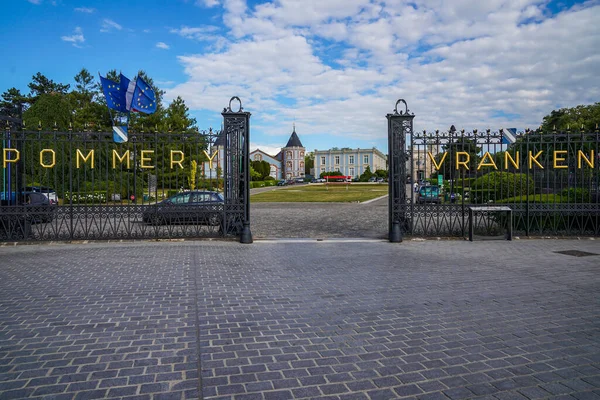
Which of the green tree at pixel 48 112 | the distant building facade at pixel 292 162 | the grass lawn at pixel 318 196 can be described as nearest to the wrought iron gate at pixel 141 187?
the grass lawn at pixel 318 196

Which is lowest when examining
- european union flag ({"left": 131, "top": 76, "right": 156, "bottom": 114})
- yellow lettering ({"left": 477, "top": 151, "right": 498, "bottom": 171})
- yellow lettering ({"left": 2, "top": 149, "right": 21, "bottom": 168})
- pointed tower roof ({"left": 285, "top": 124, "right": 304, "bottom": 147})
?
yellow lettering ({"left": 477, "top": 151, "right": 498, "bottom": 171})

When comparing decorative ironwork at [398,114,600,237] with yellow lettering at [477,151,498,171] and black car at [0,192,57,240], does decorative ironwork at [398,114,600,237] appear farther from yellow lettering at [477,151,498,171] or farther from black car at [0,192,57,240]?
black car at [0,192,57,240]

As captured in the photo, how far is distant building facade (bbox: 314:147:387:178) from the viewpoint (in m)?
112

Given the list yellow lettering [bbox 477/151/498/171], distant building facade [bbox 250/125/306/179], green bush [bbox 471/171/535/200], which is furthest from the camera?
distant building facade [bbox 250/125/306/179]

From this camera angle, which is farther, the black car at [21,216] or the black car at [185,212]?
the black car at [185,212]

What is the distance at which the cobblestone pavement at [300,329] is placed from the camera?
343cm

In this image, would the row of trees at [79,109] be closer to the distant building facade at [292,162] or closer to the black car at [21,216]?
the black car at [21,216]

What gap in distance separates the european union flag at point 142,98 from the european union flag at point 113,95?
39 cm


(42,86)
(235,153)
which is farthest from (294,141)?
(235,153)

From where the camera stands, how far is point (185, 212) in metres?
11.5

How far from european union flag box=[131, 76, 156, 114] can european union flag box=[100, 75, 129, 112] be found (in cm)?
39

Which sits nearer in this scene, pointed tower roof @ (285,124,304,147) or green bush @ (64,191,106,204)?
green bush @ (64,191,106,204)

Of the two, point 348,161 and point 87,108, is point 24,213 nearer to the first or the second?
point 87,108

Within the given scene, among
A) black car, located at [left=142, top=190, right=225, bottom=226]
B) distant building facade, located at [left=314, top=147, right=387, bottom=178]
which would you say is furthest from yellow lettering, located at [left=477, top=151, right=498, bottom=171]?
distant building facade, located at [left=314, top=147, right=387, bottom=178]
